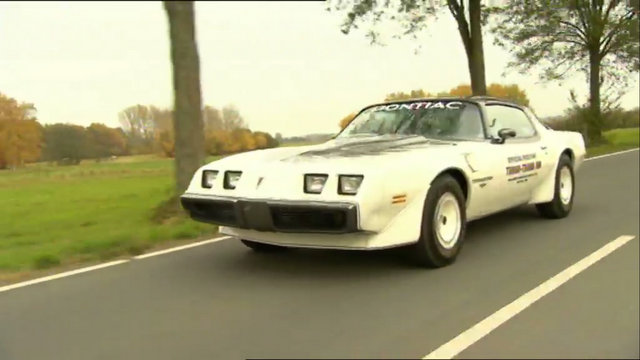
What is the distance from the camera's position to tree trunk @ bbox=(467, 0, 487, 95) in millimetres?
17359

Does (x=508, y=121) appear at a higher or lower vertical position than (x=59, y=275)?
higher

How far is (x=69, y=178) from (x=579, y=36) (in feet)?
79.4

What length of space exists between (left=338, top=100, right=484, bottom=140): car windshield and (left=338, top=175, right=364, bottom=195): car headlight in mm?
1693

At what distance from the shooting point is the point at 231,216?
483 centimetres

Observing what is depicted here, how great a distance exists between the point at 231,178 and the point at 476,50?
13996mm

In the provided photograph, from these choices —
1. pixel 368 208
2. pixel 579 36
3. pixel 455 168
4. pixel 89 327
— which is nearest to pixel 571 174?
pixel 455 168

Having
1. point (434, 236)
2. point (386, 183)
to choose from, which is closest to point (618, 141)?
point (434, 236)

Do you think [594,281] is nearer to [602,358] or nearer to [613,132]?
[602,358]

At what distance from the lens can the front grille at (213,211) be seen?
482 cm

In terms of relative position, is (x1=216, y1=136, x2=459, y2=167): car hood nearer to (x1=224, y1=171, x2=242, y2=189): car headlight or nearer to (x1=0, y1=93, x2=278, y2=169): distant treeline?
(x1=224, y1=171, x2=242, y2=189): car headlight

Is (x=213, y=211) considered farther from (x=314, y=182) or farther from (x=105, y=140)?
(x=105, y=140)

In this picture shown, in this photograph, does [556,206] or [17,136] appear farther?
[556,206]

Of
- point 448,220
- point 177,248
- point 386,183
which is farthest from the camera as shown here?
point 177,248

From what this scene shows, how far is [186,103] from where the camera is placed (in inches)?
310
